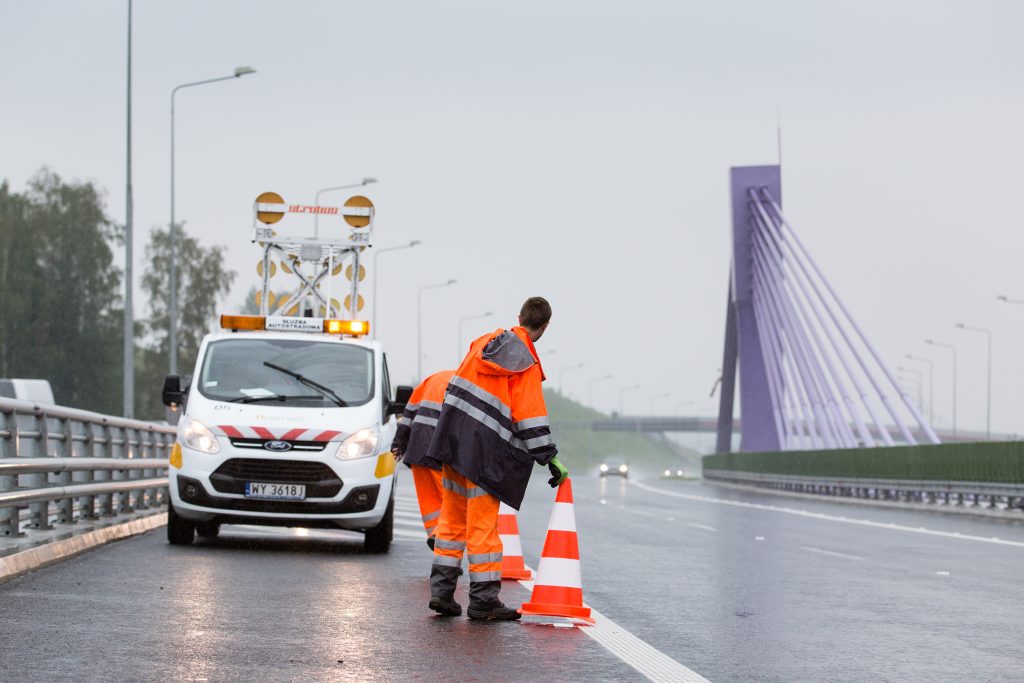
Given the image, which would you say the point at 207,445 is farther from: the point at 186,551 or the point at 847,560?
the point at 847,560

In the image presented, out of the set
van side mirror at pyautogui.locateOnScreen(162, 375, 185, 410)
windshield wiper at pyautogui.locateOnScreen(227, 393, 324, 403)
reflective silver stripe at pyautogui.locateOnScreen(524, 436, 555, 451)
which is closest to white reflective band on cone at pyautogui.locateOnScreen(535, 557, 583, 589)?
reflective silver stripe at pyautogui.locateOnScreen(524, 436, 555, 451)

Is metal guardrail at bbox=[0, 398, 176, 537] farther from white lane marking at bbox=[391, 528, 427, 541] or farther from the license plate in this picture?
white lane marking at bbox=[391, 528, 427, 541]

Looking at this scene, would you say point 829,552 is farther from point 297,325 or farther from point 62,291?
point 62,291

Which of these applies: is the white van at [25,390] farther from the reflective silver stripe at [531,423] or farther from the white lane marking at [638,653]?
the white lane marking at [638,653]

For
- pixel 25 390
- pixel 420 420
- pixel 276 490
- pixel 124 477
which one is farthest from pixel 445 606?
pixel 25 390

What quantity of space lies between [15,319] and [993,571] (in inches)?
2676

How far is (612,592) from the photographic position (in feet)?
38.7

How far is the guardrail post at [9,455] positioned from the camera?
11343 mm

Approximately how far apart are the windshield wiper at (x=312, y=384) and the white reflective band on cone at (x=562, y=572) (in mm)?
5883

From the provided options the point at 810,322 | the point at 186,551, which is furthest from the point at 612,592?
the point at 810,322

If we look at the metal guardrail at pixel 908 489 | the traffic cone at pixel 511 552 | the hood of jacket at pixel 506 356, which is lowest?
the metal guardrail at pixel 908 489

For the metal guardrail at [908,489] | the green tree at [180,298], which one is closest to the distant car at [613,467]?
the green tree at [180,298]

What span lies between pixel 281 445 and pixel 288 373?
3.54 feet

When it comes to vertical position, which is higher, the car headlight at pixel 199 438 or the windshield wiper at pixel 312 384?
the windshield wiper at pixel 312 384
